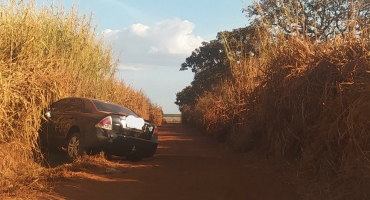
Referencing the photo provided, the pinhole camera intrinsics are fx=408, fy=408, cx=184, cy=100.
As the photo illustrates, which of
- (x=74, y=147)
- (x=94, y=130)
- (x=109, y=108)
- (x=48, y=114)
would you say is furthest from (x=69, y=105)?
(x=94, y=130)

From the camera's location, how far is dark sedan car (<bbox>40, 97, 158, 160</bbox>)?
9.53m

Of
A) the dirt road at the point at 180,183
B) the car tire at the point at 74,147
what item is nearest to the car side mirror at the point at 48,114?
the car tire at the point at 74,147

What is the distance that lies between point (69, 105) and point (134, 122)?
1.72 metres

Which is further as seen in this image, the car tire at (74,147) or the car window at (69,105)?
the car window at (69,105)

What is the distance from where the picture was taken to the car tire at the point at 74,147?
9.66 meters

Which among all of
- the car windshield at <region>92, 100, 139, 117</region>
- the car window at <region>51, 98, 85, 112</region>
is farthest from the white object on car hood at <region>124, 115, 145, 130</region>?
the car window at <region>51, 98, 85, 112</region>

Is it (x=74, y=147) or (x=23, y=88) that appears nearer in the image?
(x=23, y=88)

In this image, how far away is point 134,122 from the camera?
1017cm

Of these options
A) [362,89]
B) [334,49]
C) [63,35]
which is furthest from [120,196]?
[63,35]

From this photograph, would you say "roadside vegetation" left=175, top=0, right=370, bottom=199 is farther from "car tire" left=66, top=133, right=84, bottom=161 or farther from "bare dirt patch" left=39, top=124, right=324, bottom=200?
"car tire" left=66, top=133, right=84, bottom=161

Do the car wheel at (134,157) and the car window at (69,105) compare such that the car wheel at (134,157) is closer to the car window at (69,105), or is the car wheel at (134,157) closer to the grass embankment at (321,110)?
the car window at (69,105)

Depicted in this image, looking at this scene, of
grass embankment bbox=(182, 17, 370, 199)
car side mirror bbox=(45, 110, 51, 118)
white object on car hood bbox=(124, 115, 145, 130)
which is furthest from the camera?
white object on car hood bbox=(124, 115, 145, 130)

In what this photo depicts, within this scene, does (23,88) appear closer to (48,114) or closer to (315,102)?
(48,114)

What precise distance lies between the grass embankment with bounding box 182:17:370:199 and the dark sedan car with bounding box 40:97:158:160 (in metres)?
3.20
